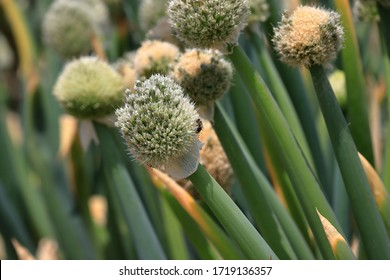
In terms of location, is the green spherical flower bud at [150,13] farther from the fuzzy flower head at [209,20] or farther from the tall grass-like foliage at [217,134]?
the fuzzy flower head at [209,20]

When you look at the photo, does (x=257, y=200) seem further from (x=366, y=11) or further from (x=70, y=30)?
(x=70, y=30)

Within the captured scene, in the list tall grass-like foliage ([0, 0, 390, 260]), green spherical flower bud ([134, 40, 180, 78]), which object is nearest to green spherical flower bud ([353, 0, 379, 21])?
tall grass-like foliage ([0, 0, 390, 260])

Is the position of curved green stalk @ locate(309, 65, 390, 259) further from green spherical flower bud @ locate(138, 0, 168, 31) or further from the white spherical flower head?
green spherical flower bud @ locate(138, 0, 168, 31)

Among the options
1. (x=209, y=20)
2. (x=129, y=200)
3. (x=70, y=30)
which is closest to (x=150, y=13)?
(x=70, y=30)

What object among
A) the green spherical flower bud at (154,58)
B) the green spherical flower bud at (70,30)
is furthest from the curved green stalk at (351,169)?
the green spherical flower bud at (70,30)

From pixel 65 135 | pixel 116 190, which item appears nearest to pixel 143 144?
pixel 116 190
